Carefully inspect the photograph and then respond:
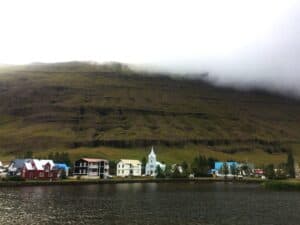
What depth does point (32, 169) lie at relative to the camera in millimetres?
153000

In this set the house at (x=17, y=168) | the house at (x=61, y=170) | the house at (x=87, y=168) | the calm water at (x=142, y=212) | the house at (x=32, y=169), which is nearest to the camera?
the calm water at (x=142, y=212)

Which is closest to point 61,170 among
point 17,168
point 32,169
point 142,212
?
point 32,169

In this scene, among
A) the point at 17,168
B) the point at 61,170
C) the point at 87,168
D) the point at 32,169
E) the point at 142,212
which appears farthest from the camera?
the point at 87,168

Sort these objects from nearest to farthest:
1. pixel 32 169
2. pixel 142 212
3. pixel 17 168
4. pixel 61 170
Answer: pixel 142 212, pixel 32 169, pixel 17 168, pixel 61 170

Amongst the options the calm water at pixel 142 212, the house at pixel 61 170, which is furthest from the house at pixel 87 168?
the calm water at pixel 142 212

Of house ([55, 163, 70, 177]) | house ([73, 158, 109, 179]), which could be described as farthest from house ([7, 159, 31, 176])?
house ([73, 158, 109, 179])

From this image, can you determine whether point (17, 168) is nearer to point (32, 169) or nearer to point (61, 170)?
point (32, 169)

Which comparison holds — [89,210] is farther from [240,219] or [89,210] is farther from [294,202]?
[294,202]

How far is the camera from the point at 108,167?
195000mm

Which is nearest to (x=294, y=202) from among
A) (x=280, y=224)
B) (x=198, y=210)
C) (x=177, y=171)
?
(x=198, y=210)

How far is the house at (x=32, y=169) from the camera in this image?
152m

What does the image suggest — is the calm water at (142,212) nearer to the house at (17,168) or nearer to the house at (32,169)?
the house at (32,169)

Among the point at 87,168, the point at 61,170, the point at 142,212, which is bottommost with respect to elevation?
the point at 142,212

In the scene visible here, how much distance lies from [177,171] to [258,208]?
377 ft
